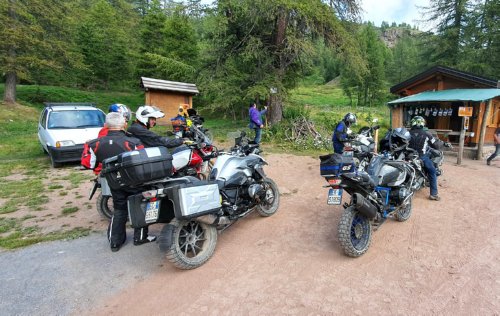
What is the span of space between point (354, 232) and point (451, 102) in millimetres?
13105

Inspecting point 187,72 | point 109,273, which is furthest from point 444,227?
point 187,72

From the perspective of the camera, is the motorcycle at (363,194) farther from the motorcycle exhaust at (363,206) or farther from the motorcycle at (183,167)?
the motorcycle at (183,167)

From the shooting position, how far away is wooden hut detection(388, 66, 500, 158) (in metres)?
10.9

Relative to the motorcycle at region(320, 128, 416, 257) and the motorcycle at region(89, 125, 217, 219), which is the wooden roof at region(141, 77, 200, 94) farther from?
the motorcycle at region(320, 128, 416, 257)

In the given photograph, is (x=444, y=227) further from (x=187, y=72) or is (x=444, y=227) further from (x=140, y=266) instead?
(x=187, y=72)

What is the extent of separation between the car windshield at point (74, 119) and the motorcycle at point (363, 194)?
801 centimetres

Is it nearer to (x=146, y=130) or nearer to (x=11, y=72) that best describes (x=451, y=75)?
(x=146, y=130)

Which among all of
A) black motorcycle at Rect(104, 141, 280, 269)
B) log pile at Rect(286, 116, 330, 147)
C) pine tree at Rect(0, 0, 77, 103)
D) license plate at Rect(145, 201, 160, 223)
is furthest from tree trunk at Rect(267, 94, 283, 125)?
pine tree at Rect(0, 0, 77, 103)

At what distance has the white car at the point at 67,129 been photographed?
310 inches

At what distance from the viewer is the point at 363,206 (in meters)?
3.39

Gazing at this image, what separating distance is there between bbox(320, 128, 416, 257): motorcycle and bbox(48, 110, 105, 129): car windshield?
8012 mm

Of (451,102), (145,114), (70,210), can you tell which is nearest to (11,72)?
(70,210)

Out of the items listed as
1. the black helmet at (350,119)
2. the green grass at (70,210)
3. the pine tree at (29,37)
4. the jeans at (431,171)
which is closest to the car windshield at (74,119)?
the green grass at (70,210)

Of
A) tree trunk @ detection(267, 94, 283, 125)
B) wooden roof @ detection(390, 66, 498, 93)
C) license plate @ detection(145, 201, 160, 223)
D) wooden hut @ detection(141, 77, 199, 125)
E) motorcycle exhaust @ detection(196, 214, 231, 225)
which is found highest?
wooden roof @ detection(390, 66, 498, 93)
